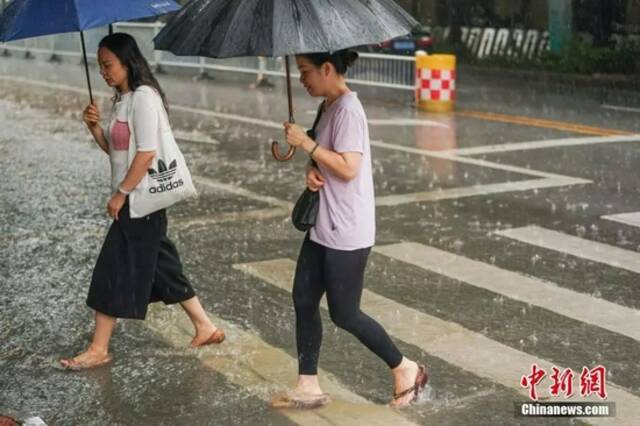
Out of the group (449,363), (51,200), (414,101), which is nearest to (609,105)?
(414,101)

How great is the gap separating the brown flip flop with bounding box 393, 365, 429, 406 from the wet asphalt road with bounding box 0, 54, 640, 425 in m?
0.09

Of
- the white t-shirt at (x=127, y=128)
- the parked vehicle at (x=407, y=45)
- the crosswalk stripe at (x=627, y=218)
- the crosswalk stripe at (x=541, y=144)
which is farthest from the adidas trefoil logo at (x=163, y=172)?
the parked vehicle at (x=407, y=45)

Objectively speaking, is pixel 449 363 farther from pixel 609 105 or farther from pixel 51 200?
pixel 609 105

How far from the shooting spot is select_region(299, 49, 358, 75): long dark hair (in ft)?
16.2

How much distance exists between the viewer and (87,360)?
597 centimetres

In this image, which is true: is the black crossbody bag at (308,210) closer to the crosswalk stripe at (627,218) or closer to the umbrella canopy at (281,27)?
the umbrella canopy at (281,27)

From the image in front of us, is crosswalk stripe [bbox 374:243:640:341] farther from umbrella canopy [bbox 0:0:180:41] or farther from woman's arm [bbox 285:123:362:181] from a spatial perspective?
umbrella canopy [bbox 0:0:180:41]

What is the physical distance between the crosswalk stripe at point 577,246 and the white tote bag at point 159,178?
3.49 metres

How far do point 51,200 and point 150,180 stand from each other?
16.3 ft

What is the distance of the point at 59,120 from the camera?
54.0ft

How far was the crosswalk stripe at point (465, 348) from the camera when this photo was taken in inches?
213

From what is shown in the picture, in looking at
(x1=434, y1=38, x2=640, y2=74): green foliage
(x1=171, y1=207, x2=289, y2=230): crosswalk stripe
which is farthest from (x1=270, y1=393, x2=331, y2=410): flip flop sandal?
(x1=434, y1=38, x2=640, y2=74): green foliage

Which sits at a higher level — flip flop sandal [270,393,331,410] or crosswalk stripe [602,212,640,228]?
flip flop sandal [270,393,331,410]

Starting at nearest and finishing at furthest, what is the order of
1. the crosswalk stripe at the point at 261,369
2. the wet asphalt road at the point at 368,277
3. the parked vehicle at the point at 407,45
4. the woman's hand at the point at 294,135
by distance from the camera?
the woman's hand at the point at 294,135, the crosswalk stripe at the point at 261,369, the wet asphalt road at the point at 368,277, the parked vehicle at the point at 407,45
